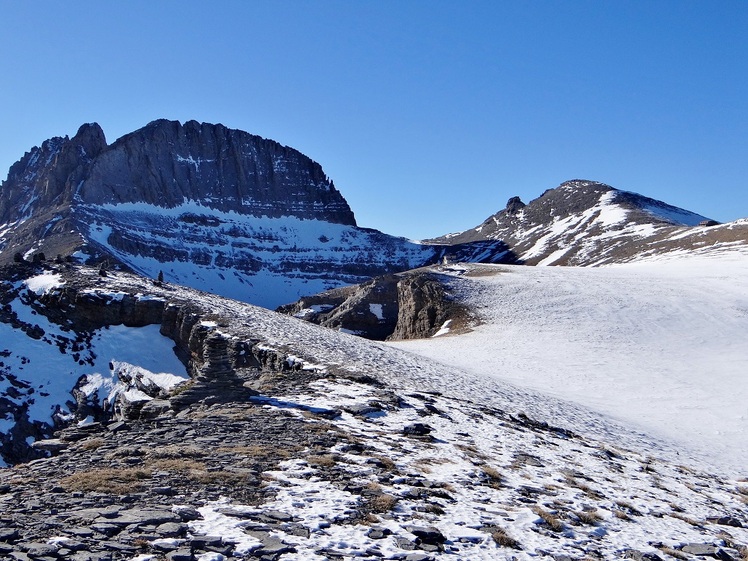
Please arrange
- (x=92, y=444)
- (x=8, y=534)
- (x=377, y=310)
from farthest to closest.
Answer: (x=377, y=310), (x=92, y=444), (x=8, y=534)

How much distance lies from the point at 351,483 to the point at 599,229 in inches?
5210

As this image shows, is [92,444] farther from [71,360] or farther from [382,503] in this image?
[71,360]

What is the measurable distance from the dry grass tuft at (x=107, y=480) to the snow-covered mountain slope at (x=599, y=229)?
8496 cm

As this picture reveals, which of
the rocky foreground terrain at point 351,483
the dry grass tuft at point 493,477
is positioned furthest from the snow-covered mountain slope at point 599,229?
the dry grass tuft at point 493,477

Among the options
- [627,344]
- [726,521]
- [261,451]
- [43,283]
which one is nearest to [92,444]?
[261,451]

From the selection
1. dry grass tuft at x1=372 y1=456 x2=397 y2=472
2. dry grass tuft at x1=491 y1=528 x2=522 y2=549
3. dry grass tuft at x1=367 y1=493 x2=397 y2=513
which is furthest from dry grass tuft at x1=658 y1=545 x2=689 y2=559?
dry grass tuft at x1=372 y1=456 x2=397 y2=472

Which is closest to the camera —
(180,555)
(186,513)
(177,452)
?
(180,555)

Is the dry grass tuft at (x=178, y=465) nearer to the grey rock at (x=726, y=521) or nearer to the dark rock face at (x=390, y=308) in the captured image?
the grey rock at (x=726, y=521)

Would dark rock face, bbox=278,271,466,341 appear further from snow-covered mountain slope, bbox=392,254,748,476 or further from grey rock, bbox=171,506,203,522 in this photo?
grey rock, bbox=171,506,203,522

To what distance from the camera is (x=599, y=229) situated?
133875 millimetres

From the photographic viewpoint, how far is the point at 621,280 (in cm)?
5734

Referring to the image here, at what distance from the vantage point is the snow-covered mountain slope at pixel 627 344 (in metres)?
26.6

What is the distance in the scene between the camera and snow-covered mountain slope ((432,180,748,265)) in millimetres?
96062

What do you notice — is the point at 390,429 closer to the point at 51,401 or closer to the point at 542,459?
the point at 542,459
